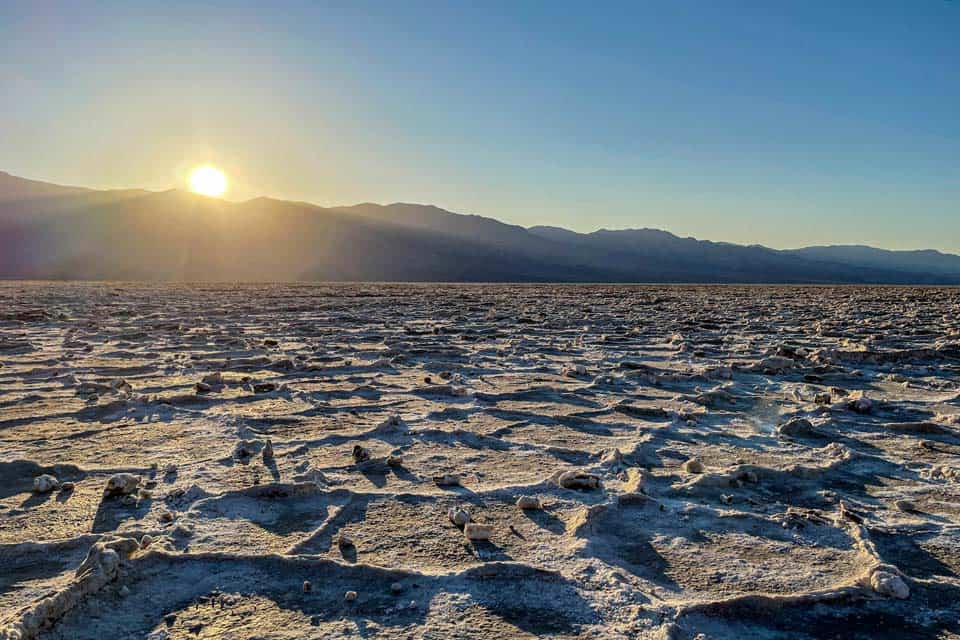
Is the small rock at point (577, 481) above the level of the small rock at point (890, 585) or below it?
below

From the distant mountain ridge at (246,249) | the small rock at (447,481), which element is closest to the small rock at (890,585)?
the small rock at (447,481)

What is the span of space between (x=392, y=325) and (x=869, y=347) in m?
5.77

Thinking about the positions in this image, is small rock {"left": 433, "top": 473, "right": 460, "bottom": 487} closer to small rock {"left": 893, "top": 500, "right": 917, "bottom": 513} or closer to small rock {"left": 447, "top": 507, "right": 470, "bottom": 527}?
small rock {"left": 447, "top": 507, "right": 470, "bottom": 527}

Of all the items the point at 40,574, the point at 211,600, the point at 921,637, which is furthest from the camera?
the point at 40,574

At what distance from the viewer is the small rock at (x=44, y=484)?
2.40 metres

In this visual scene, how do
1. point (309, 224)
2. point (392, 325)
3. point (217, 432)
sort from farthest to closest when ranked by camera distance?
point (309, 224), point (392, 325), point (217, 432)

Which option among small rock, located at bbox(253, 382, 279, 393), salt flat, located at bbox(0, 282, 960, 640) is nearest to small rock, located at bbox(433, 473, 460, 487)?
salt flat, located at bbox(0, 282, 960, 640)

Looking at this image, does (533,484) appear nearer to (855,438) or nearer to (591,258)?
(855,438)

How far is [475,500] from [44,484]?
1.68 metres

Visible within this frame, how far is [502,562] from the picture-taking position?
1852mm

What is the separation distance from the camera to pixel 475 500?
2373 millimetres

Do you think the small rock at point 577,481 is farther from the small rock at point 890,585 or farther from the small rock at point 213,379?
the small rock at point 213,379

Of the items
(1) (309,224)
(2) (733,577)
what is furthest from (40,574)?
(1) (309,224)

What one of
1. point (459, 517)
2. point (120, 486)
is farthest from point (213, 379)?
point (459, 517)
